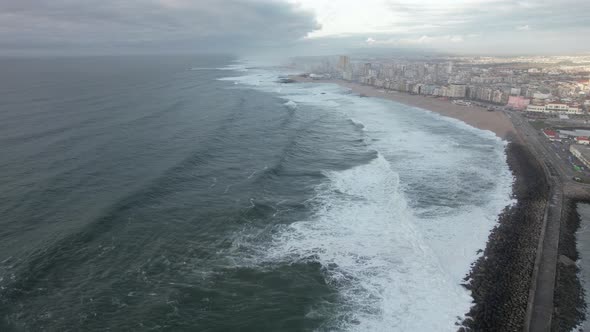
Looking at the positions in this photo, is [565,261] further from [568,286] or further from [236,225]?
[236,225]

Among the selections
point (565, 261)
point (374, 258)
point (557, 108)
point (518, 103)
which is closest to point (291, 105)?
point (518, 103)

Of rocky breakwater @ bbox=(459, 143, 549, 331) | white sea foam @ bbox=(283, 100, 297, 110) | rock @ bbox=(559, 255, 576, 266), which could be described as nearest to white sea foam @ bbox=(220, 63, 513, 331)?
rocky breakwater @ bbox=(459, 143, 549, 331)

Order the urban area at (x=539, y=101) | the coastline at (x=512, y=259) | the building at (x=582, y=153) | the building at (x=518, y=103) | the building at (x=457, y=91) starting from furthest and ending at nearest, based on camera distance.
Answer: the building at (x=457, y=91) → the building at (x=518, y=103) → the urban area at (x=539, y=101) → the building at (x=582, y=153) → the coastline at (x=512, y=259)

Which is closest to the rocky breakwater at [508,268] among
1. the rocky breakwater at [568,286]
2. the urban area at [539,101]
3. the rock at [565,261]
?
the rocky breakwater at [568,286]

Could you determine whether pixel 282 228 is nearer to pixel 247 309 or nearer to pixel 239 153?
pixel 247 309

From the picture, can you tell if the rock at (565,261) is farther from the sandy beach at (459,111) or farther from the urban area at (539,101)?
the sandy beach at (459,111)

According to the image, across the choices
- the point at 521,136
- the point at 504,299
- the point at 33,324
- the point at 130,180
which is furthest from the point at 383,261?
the point at 521,136
